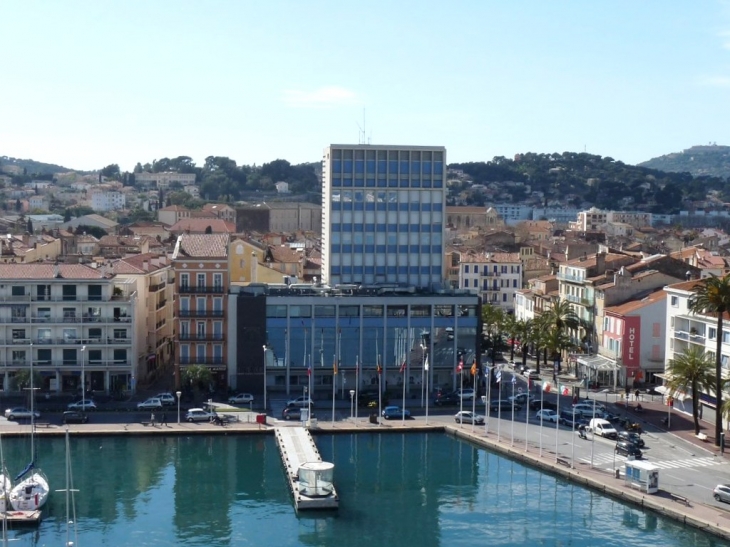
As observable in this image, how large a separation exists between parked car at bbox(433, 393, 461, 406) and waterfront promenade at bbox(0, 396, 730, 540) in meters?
2.90

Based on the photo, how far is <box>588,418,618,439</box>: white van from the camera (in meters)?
55.3

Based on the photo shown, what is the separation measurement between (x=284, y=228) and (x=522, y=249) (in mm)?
66587

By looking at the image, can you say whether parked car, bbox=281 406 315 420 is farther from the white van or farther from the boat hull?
the boat hull

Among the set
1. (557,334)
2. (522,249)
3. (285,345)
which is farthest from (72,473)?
(522,249)

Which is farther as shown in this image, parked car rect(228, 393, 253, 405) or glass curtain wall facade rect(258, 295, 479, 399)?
glass curtain wall facade rect(258, 295, 479, 399)

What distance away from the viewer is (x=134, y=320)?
2601 inches

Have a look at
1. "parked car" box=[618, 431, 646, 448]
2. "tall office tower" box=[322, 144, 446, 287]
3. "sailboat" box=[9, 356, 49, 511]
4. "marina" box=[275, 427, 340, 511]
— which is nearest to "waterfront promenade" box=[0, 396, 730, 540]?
"marina" box=[275, 427, 340, 511]

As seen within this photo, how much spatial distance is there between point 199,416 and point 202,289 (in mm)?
9920

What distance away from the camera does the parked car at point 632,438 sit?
5244 cm

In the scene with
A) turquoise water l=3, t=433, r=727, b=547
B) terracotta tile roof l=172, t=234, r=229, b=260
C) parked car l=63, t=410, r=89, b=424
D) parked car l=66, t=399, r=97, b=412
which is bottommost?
turquoise water l=3, t=433, r=727, b=547

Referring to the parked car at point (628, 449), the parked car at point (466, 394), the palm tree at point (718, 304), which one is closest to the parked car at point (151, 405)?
the parked car at point (466, 394)

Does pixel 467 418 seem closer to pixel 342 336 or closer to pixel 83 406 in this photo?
pixel 342 336

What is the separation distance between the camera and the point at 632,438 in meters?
Result: 53.4

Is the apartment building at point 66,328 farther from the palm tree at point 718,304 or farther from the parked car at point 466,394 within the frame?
the palm tree at point 718,304
